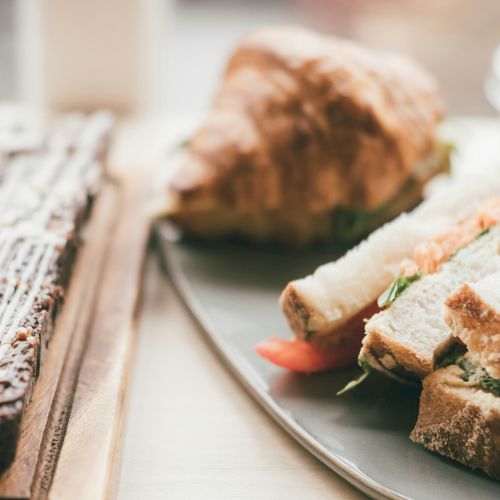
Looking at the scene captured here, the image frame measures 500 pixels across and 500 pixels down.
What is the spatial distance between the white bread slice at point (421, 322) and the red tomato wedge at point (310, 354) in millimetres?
165

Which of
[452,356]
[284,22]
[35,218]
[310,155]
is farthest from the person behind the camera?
[284,22]

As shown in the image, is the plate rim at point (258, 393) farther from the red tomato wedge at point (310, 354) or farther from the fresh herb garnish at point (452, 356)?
the fresh herb garnish at point (452, 356)

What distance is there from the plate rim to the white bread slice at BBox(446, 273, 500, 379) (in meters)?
0.26

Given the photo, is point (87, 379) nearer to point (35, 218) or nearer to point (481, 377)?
point (35, 218)

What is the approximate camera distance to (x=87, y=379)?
1.54 m

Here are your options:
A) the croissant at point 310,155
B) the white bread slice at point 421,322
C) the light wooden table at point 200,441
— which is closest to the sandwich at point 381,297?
the white bread slice at point 421,322

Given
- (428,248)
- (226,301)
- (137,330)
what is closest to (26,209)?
(137,330)

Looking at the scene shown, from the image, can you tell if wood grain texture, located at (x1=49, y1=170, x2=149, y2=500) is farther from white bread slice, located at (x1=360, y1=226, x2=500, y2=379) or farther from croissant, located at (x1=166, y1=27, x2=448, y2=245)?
white bread slice, located at (x1=360, y1=226, x2=500, y2=379)

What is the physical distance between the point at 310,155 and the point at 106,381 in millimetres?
922

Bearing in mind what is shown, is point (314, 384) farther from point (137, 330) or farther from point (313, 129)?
point (313, 129)

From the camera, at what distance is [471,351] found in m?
1.32

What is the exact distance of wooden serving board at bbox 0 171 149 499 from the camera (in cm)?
122

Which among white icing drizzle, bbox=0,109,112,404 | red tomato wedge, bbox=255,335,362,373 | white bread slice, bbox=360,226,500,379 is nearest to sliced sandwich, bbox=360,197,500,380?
white bread slice, bbox=360,226,500,379

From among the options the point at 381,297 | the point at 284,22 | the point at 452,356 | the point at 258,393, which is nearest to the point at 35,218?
the point at 258,393
